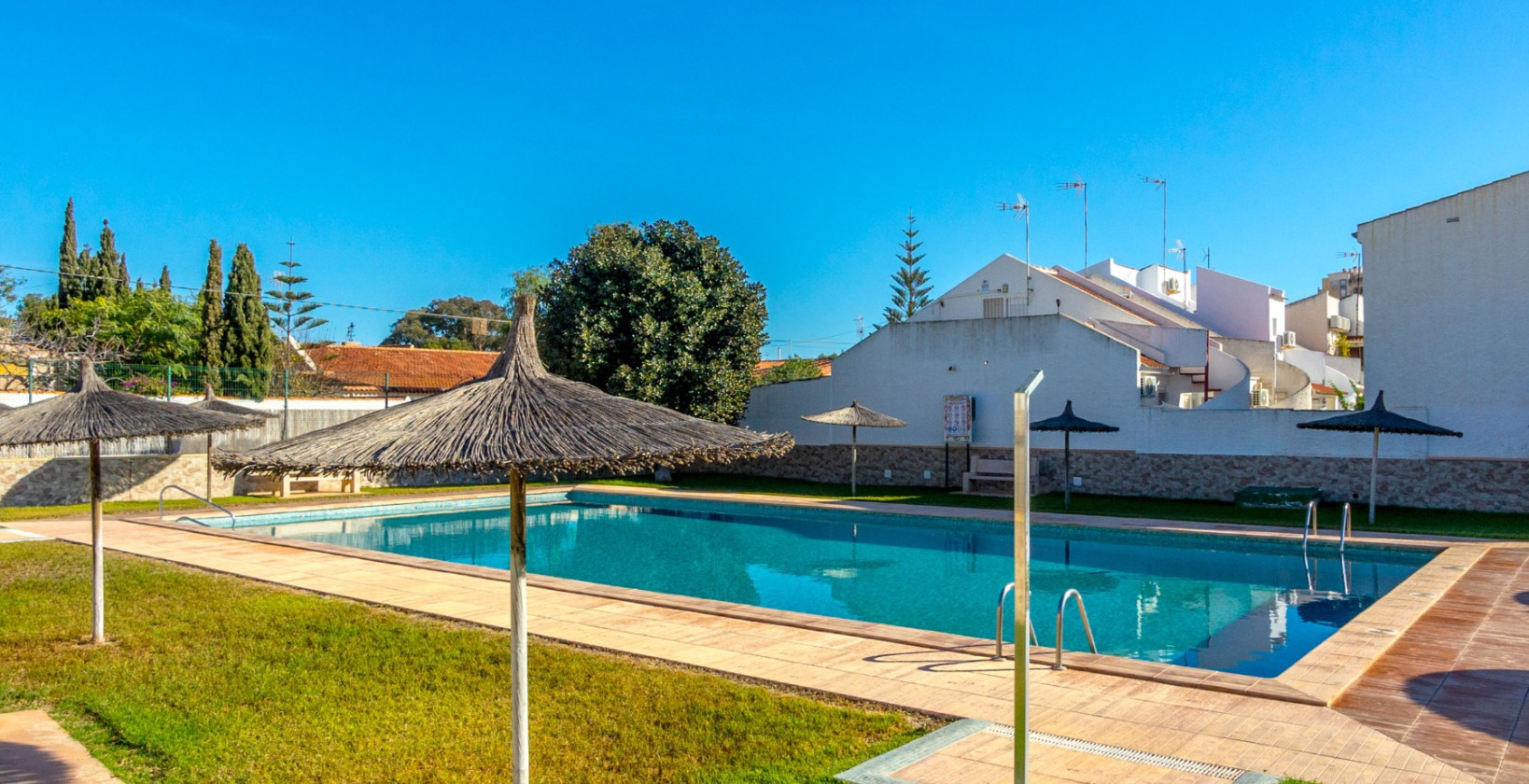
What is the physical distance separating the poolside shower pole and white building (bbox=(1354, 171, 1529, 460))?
53.8 feet

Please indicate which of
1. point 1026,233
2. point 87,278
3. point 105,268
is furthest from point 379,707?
point 105,268

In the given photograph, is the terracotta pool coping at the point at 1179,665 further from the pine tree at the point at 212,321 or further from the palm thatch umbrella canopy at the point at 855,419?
the pine tree at the point at 212,321

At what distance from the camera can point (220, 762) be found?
4.92 metres

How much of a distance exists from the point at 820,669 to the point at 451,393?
11.1ft

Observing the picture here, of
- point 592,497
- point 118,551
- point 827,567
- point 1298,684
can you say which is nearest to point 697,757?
point 1298,684

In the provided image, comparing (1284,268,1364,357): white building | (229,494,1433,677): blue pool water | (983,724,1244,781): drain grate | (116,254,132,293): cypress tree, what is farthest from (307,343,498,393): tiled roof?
(983,724,1244,781): drain grate

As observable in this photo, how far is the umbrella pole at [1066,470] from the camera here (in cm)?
1792

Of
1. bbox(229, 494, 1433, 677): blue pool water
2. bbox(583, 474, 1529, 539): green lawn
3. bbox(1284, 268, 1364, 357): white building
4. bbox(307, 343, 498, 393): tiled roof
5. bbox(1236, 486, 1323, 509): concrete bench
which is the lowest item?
bbox(229, 494, 1433, 677): blue pool water

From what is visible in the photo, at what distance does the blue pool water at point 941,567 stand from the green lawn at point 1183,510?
1847 millimetres

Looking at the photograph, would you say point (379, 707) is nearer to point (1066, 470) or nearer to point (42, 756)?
point (42, 756)

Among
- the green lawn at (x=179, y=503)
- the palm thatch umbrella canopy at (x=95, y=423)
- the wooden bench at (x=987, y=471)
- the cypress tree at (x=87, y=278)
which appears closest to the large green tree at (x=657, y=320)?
the green lawn at (x=179, y=503)

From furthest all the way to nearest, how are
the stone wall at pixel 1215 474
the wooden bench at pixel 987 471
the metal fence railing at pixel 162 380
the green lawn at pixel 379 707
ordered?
the wooden bench at pixel 987 471 < the metal fence railing at pixel 162 380 < the stone wall at pixel 1215 474 < the green lawn at pixel 379 707

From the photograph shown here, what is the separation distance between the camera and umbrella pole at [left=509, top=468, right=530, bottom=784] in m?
4.20

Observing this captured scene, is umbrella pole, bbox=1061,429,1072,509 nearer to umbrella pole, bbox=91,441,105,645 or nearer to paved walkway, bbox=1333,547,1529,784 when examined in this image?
paved walkway, bbox=1333,547,1529,784
